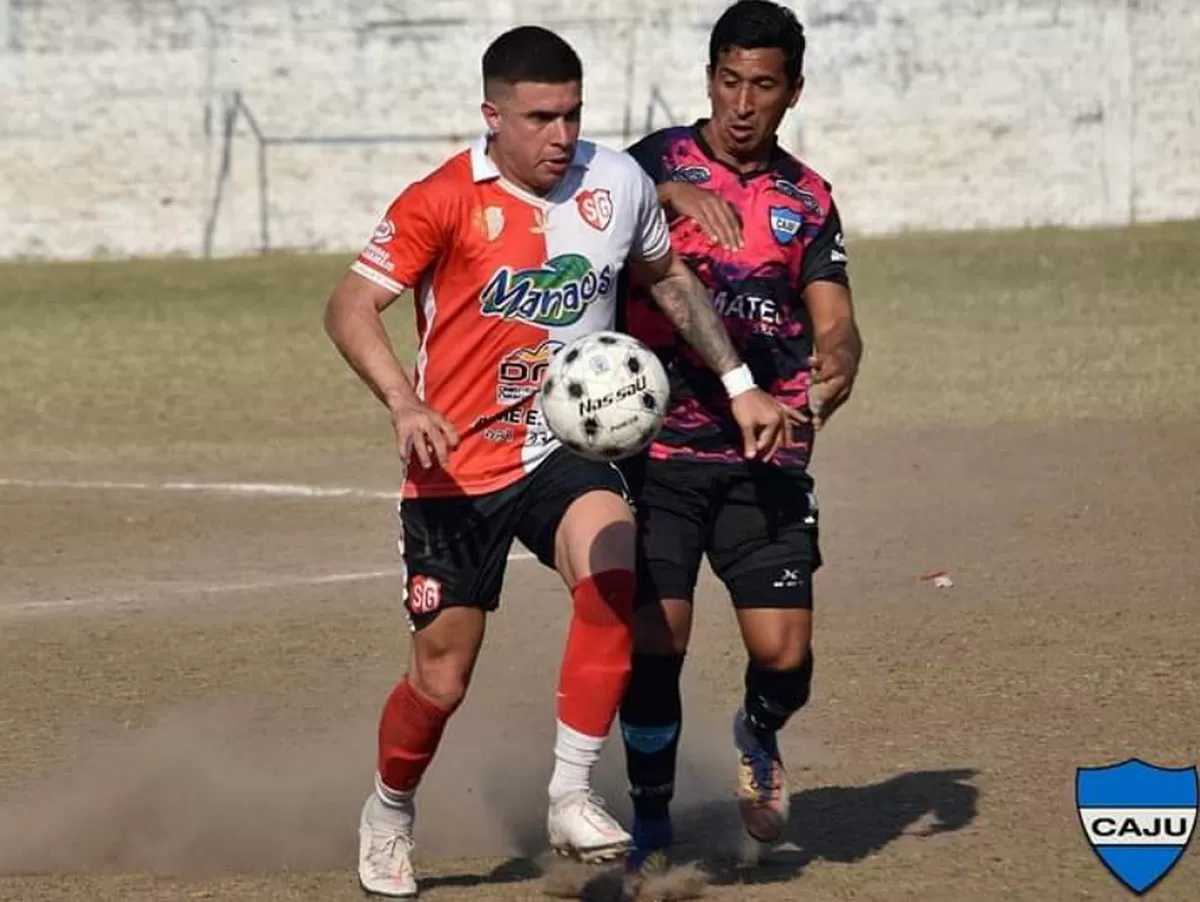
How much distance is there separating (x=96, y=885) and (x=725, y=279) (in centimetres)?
253

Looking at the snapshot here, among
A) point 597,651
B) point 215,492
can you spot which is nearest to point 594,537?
point 597,651

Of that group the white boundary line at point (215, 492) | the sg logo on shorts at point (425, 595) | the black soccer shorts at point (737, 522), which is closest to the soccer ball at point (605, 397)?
the sg logo on shorts at point (425, 595)

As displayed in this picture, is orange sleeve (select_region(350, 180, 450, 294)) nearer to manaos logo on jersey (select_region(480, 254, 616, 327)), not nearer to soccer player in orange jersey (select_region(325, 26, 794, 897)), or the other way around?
soccer player in orange jersey (select_region(325, 26, 794, 897))

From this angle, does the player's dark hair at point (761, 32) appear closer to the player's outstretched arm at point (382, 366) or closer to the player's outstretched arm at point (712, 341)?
the player's outstretched arm at point (712, 341)

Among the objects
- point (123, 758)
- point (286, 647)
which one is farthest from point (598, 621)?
point (286, 647)

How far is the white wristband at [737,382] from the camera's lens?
6570 millimetres

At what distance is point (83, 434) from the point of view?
16859mm

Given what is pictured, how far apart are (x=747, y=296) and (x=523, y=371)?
2.95 ft

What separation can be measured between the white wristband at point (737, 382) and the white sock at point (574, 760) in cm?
107

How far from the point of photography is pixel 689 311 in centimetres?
662

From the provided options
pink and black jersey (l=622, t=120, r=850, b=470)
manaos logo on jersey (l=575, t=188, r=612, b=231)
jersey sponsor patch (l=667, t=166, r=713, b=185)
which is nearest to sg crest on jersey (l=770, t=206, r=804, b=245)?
pink and black jersey (l=622, t=120, r=850, b=470)

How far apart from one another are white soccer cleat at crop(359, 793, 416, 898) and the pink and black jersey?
1333mm

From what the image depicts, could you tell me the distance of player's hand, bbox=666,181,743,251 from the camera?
679 centimetres

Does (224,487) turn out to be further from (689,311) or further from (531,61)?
(531,61)
